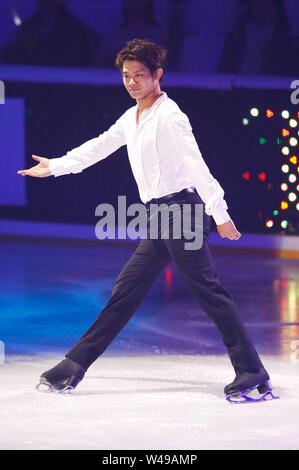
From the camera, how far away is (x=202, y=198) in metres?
5.79

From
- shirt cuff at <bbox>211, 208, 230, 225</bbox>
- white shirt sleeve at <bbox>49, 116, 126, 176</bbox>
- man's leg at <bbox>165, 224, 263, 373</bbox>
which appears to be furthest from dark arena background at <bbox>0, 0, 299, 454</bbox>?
white shirt sleeve at <bbox>49, 116, 126, 176</bbox>

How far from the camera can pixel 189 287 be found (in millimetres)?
5992

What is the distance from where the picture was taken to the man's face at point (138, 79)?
591 cm

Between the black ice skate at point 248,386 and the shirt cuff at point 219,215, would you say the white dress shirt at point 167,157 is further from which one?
the black ice skate at point 248,386

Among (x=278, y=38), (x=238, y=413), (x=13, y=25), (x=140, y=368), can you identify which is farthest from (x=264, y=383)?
(x=13, y=25)

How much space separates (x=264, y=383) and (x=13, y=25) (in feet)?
25.8

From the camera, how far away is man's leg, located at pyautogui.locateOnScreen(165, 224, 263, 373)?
5918mm

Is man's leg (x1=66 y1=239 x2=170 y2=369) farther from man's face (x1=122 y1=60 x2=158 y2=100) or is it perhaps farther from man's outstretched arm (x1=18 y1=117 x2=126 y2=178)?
man's face (x1=122 y1=60 x2=158 y2=100)

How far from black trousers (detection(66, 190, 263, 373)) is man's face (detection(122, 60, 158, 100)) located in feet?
1.66

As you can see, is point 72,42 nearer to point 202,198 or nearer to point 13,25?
point 13,25

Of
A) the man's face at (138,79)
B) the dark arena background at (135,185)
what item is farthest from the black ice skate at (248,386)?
the man's face at (138,79)
